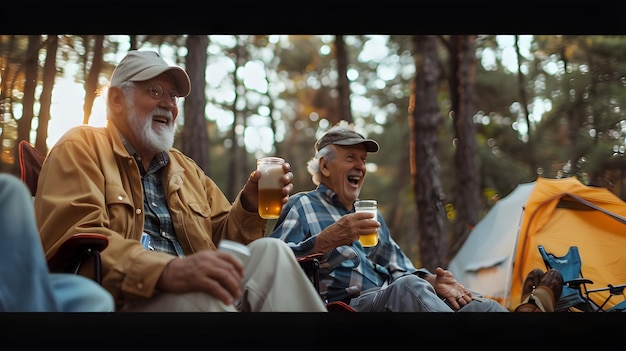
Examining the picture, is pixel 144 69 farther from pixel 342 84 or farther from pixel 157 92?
pixel 342 84

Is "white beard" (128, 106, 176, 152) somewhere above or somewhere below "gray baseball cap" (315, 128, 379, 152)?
above

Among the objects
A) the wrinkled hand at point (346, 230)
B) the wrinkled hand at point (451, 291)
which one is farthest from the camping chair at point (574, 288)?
the wrinkled hand at point (346, 230)

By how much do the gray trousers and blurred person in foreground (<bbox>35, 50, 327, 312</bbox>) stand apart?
0.69 meters

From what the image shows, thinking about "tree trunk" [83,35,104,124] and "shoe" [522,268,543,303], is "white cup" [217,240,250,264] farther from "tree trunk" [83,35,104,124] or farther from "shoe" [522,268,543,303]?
"tree trunk" [83,35,104,124]

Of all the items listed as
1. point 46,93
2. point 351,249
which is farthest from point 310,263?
point 46,93

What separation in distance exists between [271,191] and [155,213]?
21.7 inches

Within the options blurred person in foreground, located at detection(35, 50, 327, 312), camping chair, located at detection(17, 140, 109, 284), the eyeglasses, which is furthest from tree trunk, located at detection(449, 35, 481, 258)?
camping chair, located at detection(17, 140, 109, 284)

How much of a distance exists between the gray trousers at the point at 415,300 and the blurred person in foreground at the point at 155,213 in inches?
27.1

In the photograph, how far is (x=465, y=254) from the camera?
6531mm

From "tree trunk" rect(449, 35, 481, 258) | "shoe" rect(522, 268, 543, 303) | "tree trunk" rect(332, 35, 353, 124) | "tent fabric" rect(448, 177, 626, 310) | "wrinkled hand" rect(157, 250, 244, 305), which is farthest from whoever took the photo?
"tree trunk" rect(332, 35, 353, 124)

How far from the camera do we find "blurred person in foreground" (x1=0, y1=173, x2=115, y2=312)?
2051 millimetres

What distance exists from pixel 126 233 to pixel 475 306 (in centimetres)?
163

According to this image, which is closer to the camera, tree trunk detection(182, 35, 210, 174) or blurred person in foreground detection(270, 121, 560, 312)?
blurred person in foreground detection(270, 121, 560, 312)

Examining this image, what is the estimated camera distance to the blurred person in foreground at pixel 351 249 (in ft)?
10.1
